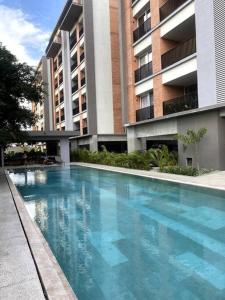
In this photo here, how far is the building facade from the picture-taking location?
16.4 meters

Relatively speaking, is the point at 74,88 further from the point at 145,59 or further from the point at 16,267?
the point at 16,267

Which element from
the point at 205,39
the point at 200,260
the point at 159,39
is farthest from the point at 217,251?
the point at 159,39

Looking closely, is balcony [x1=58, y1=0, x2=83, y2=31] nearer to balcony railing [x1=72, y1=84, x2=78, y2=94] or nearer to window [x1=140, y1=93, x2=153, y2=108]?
balcony railing [x1=72, y1=84, x2=78, y2=94]

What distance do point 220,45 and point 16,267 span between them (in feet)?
50.2

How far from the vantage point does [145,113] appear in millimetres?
23891

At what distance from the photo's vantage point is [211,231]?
24.1 feet

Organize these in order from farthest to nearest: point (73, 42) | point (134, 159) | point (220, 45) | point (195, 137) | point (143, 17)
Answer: point (73, 42) < point (143, 17) < point (134, 159) < point (195, 137) < point (220, 45)

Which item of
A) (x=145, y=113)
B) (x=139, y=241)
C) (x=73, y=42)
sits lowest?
(x=139, y=241)

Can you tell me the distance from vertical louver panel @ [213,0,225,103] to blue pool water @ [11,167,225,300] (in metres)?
6.05

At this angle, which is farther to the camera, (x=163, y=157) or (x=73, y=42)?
(x=73, y=42)

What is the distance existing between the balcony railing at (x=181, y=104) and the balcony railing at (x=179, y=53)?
2.45 metres

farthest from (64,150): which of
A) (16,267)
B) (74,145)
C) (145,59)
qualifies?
(16,267)

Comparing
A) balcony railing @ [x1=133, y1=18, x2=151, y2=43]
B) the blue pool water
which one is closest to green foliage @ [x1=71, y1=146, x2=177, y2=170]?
the blue pool water

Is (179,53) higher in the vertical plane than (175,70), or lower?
higher
